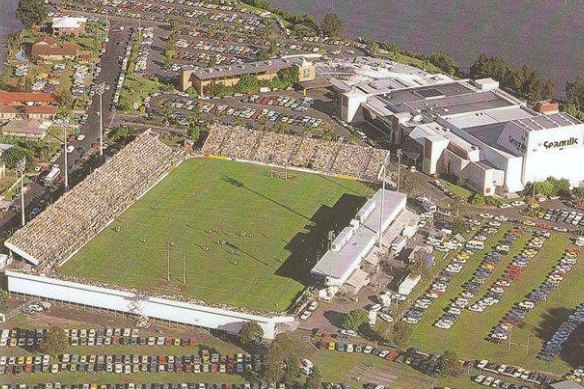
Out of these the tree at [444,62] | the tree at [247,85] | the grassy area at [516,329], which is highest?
the grassy area at [516,329]

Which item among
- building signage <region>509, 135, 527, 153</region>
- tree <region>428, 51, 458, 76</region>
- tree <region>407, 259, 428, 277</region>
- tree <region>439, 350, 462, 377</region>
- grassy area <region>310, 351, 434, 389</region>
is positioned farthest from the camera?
tree <region>428, 51, 458, 76</region>

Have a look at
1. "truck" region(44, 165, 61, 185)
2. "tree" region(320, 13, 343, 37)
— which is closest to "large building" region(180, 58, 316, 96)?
"tree" region(320, 13, 343, 37)

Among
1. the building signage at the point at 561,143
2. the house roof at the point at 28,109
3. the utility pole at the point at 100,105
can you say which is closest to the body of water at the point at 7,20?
the utility pole at the point at 100,105

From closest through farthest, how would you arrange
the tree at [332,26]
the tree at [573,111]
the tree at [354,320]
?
the tree at [354,320] → the tree at [573,111] → the tree at [332,26]

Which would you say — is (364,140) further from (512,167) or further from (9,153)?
(9,153)

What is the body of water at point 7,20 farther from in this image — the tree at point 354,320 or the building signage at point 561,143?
the tree at point 354,320

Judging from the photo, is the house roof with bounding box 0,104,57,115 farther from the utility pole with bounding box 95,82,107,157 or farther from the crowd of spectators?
the crowd of spectators
